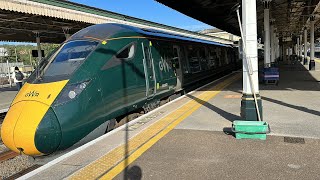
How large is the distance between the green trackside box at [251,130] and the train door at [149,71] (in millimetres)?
3532

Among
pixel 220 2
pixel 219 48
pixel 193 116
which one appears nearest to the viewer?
pixel 193 116

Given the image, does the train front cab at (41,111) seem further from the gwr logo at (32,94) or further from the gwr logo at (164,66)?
A: the gwr logo at (164,66)

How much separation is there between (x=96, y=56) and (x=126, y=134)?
1828 millimetres

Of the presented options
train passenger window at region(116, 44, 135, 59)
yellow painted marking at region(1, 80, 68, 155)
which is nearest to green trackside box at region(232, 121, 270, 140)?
train passenger window at region(116, 44, 135, 59)

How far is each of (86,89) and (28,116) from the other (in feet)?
3.98

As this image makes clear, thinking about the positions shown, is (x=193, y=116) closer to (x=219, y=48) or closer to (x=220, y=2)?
(x=220, y=2)

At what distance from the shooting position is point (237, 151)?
5.17 m

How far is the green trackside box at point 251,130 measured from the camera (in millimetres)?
5691

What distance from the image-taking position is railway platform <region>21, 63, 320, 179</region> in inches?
174

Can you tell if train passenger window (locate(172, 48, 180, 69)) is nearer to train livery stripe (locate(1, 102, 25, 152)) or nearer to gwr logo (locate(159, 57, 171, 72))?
gwr logo (locate(159, 57, 171, 72))

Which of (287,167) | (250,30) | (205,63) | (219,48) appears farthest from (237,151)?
(219,48)

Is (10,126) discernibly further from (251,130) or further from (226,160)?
(251,130)

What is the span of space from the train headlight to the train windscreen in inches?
11.9

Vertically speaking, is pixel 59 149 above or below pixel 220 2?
below
